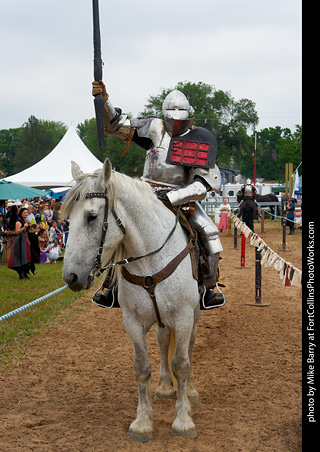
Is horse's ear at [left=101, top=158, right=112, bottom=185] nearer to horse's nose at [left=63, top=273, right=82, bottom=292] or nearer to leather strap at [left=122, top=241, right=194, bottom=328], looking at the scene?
horse's nose at [left=63, top=273, right=82, bottom=292]

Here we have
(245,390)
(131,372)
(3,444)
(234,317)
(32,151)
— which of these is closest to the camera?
(3,444)

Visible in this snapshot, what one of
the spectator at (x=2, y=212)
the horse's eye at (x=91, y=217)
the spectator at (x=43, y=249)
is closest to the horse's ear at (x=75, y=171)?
the horse's eye at (x=91, y=217)

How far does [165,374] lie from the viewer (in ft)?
16.1

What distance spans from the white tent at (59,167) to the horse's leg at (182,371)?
57.0ft

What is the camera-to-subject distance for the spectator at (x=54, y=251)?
14852mm

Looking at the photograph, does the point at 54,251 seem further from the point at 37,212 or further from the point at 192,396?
the point at 192,396

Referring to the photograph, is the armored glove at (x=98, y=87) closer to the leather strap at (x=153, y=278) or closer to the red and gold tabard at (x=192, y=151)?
the red and gold tabard at (x=192, y=151)

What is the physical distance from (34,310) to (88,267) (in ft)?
18.8

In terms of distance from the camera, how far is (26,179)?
21734 mm

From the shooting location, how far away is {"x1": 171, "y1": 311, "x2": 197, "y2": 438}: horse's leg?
13.2 ft
